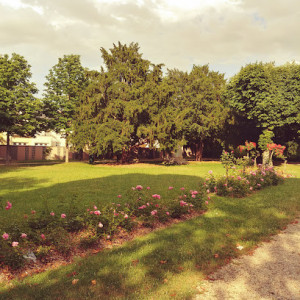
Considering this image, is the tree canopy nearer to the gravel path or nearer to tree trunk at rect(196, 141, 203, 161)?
tree trunk at rect(196, 141, 203, 161)

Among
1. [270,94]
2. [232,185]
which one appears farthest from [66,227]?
[270,94]

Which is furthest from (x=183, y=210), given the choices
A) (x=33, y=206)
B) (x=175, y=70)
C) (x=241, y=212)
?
(x=175, y=70)

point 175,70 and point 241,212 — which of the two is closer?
point 241,212

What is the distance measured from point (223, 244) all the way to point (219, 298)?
6.84 feet

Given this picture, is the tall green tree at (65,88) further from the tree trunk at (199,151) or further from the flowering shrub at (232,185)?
the flowering shrub at (232,185)

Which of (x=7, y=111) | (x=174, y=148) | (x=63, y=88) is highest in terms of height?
(x=63, y=88)

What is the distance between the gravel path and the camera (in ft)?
12.4

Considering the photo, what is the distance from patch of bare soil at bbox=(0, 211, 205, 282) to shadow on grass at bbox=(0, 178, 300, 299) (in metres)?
0.20

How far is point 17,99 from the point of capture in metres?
26.9

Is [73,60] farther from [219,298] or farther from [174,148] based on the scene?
[219,298]

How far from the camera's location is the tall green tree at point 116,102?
27297 millimetres

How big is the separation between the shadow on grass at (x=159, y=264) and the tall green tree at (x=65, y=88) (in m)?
28.8

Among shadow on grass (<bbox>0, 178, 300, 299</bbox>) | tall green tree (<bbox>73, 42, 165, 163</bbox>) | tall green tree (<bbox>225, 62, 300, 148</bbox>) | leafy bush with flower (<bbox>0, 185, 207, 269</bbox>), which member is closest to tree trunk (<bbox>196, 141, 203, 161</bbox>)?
tall green tree (<bbox>225, 62, 300, 148</bbox>)

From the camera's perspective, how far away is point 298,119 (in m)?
27.8
